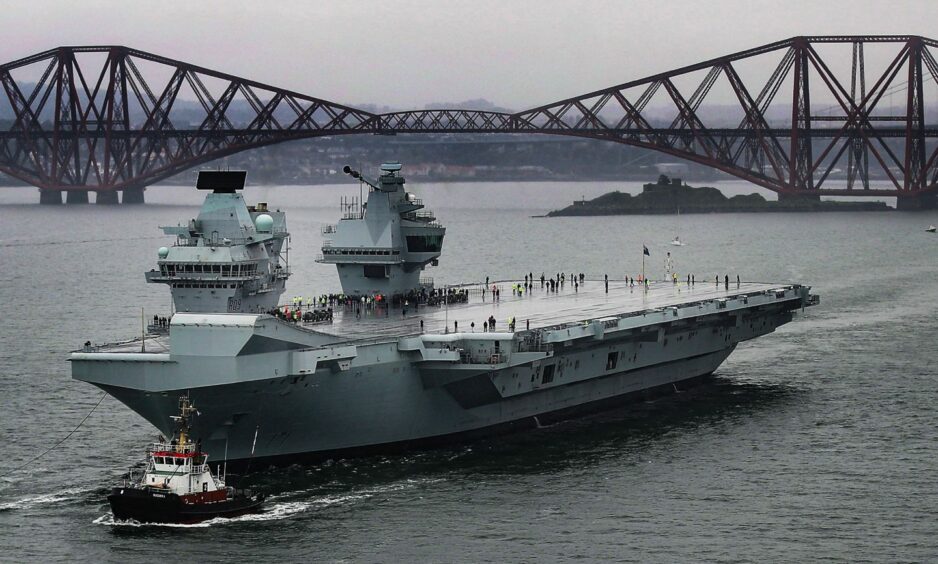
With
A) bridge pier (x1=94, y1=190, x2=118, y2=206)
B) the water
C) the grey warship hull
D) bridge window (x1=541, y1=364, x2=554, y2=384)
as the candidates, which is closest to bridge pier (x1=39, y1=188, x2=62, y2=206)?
bridge pier (x1=94, y1=190, x2=118, y2=206)

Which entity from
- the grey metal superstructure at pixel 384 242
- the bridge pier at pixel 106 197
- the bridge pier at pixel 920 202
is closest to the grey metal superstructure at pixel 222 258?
the grey metal superstructure at pixel 384 242

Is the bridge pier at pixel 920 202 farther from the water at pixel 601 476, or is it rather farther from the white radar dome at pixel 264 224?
the white radar dome at pixel 264 224

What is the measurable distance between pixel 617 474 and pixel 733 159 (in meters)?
127

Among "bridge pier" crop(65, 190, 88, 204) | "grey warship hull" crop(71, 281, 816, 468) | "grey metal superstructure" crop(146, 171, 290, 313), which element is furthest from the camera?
"bridge pier" crop(65, 190, 88, 204)

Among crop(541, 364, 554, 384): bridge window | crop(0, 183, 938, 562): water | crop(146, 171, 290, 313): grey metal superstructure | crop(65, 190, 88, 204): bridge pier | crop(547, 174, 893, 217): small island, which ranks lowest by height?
crop(0, 183, 938, 562): water

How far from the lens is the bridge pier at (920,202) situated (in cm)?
16825

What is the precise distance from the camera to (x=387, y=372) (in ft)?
142

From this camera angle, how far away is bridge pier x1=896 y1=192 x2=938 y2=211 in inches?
6624

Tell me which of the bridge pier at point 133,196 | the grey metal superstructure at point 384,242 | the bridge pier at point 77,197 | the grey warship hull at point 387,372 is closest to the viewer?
the grey warship hull at point 387,372

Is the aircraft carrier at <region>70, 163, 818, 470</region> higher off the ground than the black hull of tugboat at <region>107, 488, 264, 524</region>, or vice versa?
the aircraft carrier at <region>70, 163, 818, 470</region>

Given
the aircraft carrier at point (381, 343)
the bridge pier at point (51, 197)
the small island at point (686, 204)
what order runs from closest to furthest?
the aircraft carrier at point (381, 343)
the small island at point (686, 204)
the bridge pier at point (51, 197)

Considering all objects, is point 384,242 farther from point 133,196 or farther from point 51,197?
point 51,197

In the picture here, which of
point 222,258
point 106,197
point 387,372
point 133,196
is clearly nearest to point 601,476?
point 387,372

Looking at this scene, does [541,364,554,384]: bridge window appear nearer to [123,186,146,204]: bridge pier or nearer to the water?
the water
